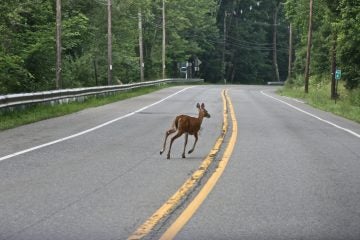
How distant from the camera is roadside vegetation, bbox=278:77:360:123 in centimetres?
2812

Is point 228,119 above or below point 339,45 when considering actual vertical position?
below

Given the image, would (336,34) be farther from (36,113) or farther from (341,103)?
(36,113)

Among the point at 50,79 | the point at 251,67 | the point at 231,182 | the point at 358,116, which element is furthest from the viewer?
the point at 251,67

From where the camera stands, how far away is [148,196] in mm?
7758

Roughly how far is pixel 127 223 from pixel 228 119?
48.5 feet

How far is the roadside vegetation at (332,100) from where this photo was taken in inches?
1107

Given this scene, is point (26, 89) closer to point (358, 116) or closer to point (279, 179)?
point (358, 116)

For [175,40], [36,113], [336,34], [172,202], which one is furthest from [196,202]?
[175,40]

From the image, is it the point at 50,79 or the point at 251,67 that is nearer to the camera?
the point at 50,79

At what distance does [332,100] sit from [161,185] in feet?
106

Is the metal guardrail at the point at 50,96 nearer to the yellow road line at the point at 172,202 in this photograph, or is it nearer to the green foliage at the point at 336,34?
the yellow road line at the point at 172,202

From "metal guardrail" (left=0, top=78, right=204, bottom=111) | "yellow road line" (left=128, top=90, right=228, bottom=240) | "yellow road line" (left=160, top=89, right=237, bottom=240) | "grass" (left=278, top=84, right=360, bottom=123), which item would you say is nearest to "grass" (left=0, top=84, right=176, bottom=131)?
"metal guardrail" (left=0, top=78, right=204, bottom=111)

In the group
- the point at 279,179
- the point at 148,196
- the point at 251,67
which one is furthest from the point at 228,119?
the point at 251,67

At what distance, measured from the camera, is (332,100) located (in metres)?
39.1
